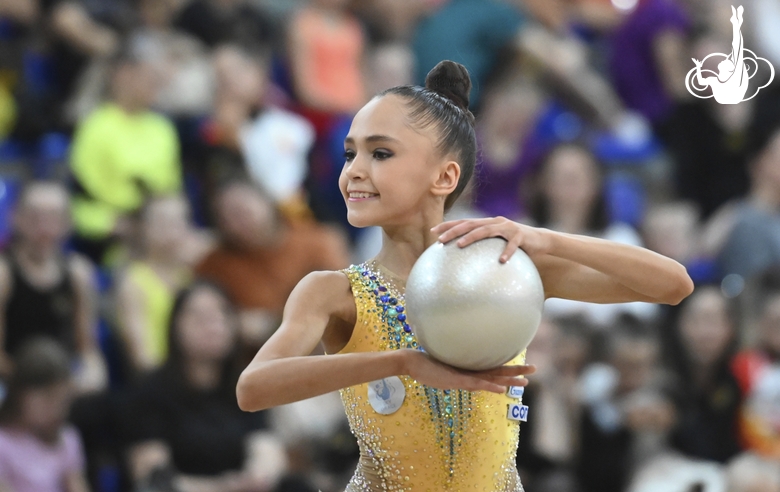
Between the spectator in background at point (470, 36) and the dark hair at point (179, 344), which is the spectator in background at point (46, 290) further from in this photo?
the spectator in background at point (470, 36)

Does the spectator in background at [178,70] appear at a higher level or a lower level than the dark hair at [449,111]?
higher

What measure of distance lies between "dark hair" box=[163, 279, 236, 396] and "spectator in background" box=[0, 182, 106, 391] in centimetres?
39

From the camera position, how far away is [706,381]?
20.6 ft

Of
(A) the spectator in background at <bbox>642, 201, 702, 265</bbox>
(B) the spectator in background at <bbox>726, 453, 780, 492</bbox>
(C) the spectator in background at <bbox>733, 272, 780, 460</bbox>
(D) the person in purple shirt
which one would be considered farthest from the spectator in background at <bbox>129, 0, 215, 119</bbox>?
(B) the spectator in background at <bbox>726, 453, 780, 492</bbox>

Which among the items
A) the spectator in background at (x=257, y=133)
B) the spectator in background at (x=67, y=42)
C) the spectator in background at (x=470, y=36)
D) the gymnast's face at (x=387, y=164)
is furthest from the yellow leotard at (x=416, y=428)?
the spectator in background at (x=470, y=36)

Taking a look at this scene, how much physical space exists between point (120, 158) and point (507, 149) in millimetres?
2422

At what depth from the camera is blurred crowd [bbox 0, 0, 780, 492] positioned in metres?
5.43

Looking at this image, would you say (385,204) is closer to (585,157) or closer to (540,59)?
(585,157)

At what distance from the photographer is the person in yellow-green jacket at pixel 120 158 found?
6172 millimetres

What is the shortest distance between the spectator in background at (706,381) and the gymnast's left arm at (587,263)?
3.22m

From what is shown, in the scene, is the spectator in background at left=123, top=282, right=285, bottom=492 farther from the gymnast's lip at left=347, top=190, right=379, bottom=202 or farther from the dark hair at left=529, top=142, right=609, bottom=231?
the gymnast's lip at left=347, top=190, right=379, bottom=202

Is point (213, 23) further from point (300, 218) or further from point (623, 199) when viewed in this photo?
point (623, 199)

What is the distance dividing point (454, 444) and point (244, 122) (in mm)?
4303

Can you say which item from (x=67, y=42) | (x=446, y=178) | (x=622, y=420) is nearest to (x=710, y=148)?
(x=622, y=420)
